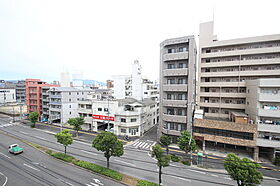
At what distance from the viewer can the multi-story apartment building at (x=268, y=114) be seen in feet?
78.9

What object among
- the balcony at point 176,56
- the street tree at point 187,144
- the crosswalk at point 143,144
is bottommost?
the crosswalk at point 143,144

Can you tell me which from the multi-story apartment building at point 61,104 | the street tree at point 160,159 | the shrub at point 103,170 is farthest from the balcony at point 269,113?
the multi-story apartment building at point 61,104

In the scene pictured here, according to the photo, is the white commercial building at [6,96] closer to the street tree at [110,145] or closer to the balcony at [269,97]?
the street tree at [110,145]

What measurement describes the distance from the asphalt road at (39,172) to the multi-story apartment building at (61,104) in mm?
24780

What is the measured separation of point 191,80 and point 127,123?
21185mm

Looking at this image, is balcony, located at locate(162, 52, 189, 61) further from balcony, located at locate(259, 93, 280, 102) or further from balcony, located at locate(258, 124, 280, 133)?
balcony, located at locate(258, 124, 280, 133)

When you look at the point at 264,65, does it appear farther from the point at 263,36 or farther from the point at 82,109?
the point at 82,109

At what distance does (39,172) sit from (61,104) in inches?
1330

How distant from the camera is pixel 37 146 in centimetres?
2930

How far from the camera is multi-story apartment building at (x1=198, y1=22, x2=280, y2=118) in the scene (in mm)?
30703

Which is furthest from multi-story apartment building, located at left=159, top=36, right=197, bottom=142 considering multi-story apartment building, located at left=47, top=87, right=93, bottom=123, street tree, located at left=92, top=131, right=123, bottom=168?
multi-story apartment building, located at left=47, top=87, right=93, bottom=123

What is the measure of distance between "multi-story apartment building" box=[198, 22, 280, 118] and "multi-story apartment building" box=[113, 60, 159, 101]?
1063 inches

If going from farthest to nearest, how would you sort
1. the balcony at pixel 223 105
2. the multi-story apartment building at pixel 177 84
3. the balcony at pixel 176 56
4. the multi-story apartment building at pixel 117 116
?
the multi-story apartment building at pixel 117 116 < the balcony at pixel 223 105 < the balcony at pixel 176 56 < the multi-story apartment building at pixel 177 84

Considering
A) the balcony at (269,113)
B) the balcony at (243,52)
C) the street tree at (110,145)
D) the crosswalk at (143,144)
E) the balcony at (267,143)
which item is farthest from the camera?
the crosswalk at (143,144)
